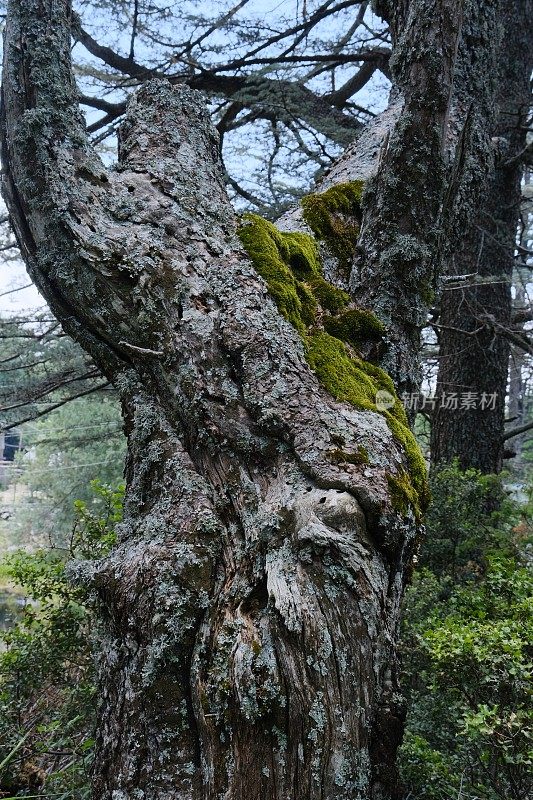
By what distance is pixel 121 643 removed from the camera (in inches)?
65.4

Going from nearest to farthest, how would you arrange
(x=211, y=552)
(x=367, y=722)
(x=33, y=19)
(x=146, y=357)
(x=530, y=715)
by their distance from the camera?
(x=367, y=722) < (x=211, y=552) < (x=530, y=715) < (x=146, y=357) < (x=33, y=19)

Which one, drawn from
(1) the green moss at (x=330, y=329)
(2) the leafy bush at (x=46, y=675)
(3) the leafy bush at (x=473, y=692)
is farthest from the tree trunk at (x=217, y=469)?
(2) the leafy bush at (x=46, y=675)

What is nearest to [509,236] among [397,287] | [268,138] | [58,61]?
[268,138]

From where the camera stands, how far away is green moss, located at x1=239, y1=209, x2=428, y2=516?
6.24 feet

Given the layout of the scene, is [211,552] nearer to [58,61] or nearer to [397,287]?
[397,287]

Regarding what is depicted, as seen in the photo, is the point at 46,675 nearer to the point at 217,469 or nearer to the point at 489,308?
the point at 217,469

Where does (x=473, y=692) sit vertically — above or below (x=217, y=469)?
below

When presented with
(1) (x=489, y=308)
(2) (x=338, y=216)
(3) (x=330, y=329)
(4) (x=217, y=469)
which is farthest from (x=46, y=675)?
(1) (x=489, y=308)

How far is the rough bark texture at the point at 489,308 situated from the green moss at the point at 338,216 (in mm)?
2972

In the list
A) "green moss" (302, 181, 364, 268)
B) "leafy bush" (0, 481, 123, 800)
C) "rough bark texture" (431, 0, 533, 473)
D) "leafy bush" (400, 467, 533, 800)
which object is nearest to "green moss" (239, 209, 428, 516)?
"green moss" (302, 181, 364, 268)

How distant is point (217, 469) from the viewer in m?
1.79

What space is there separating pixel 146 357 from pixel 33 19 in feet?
4.43

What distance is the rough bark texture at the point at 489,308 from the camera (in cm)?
555

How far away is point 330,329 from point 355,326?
101mm
